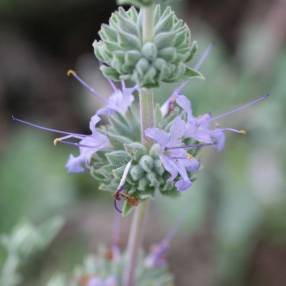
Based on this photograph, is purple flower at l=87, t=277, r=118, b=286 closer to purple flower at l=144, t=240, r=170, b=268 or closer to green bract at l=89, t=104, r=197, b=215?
purple flower at l=144, t=240, r=170, b=268

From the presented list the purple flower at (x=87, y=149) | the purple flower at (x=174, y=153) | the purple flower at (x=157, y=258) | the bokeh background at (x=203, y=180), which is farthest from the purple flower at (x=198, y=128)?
the bokeh background at (x=203, y=180)

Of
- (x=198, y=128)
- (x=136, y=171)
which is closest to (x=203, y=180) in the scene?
(x=198, y=128)

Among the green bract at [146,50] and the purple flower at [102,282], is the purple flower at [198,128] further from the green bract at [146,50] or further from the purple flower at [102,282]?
the purple flower at [102,282]

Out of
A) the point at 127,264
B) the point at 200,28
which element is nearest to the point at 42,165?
the point at 200,28

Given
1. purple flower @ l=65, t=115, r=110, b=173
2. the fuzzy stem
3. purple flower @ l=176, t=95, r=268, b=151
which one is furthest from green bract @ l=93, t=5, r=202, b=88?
purple flower @ l=65, t=115, r=110, b=173

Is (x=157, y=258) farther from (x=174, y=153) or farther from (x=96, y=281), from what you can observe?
(x=174, y=153)
